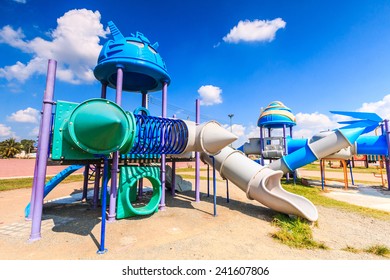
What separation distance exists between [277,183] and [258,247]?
3963 mm

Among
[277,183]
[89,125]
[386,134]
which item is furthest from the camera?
[386,134]

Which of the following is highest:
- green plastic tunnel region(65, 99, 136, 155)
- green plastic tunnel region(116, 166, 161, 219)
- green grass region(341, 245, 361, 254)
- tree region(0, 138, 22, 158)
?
tree region(0, 138, 22, 158)

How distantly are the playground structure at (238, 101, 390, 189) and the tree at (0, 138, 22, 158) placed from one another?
6897 cm

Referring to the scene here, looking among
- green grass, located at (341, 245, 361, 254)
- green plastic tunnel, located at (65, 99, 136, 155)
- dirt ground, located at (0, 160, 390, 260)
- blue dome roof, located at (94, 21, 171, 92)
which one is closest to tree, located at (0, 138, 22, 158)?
dirt ground, located at (0, 160, 390, 260)

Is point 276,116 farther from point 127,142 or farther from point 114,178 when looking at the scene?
point 114,178

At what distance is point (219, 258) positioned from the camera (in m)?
4.54

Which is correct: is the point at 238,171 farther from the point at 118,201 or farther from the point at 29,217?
the point at 29,217

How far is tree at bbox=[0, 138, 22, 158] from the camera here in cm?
5872

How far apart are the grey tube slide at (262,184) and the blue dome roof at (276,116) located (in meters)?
9.35

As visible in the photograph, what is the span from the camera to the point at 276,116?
57.0 feet

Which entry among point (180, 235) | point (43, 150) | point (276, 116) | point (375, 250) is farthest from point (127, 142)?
point (276, 116)

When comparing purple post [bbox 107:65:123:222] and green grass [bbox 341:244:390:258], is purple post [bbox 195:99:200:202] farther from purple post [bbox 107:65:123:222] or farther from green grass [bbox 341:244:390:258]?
green grass [bbox 341:244:390:258]

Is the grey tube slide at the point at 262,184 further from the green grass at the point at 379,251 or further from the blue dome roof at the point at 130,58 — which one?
the blue dome roof at the point at 130,58

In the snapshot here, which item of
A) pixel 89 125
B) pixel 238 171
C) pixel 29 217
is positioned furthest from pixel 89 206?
pixel 238 171
